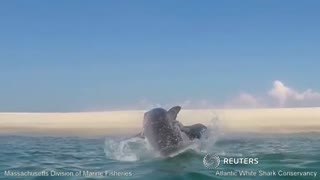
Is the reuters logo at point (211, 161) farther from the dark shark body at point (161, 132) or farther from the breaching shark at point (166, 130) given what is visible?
the dark shark body at point (161, 132)

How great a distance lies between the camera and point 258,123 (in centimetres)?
777

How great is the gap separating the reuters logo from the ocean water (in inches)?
1.2

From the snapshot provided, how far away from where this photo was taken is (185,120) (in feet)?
25.6

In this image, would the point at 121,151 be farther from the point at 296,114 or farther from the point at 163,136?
the point at 296,114

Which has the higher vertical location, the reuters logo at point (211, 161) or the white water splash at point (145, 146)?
the white water splash at point (145, 146)

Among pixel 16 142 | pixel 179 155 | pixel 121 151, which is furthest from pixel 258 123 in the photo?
pixel 16 142

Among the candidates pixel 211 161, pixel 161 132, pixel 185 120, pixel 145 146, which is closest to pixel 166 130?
pixel 161 132

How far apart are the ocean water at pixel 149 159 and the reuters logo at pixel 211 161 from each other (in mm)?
32

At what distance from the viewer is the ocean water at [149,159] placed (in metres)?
7.69

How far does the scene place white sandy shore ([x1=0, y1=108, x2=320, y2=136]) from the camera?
25.5ft

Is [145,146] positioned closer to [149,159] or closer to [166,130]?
[149,159]

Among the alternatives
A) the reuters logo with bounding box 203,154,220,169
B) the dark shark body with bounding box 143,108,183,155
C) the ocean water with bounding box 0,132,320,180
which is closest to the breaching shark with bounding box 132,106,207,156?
the dark shark body with bounding box 143,108,183,155

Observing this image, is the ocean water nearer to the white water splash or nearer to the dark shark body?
the white water splash

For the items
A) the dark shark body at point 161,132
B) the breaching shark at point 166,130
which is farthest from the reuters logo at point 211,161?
the dark shark body at point 161,132
